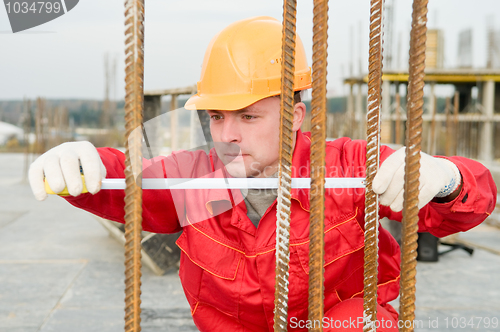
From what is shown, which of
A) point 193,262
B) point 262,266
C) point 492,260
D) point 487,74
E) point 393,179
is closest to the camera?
point 393,179

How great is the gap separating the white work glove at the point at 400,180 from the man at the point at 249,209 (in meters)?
0.25

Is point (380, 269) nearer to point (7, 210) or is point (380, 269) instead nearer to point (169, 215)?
point (169, 215)

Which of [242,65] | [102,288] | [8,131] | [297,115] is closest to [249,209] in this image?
[297,115]

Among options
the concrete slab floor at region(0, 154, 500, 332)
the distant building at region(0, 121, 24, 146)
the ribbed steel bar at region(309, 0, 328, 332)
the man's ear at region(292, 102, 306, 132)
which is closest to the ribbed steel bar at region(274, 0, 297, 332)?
the ribbed steel bar at region(309, 0, 328, 332)

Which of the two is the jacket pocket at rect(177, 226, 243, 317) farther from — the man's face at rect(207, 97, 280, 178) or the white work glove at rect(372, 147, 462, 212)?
the white work glove at rect(372, 147, 462, 212)

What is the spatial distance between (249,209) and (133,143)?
84cm

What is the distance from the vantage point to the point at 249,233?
1608 millimetres

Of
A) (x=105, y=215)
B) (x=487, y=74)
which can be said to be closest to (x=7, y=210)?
(x=105, y=215)

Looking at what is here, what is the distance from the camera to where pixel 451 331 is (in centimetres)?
282

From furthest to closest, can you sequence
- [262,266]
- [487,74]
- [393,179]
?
[487,74] → [262,266] → [393,179]

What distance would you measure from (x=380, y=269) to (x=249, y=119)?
0.83m

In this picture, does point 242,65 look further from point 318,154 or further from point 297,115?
point 318,154

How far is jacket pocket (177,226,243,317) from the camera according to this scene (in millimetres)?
1612

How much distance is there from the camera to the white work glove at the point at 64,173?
109 cm
